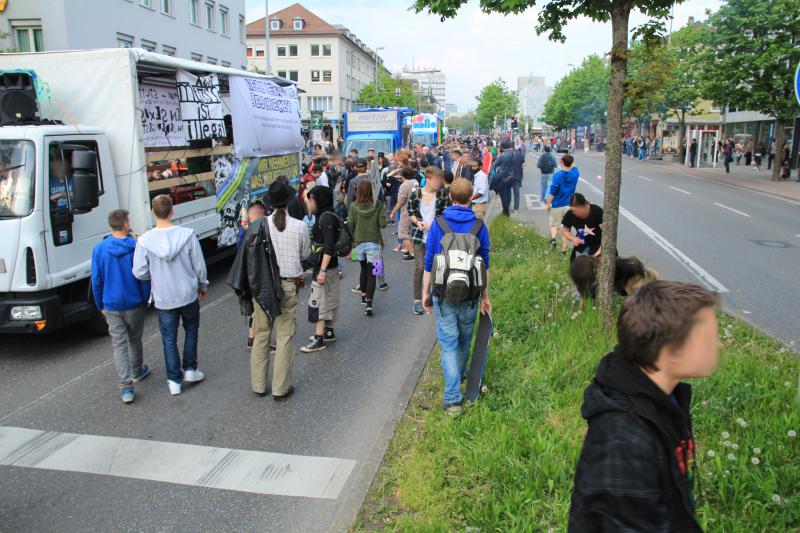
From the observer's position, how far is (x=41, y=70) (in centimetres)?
748

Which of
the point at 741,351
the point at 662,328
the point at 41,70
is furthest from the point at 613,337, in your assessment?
the point at 41,70

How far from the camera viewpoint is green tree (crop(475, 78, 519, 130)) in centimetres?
10825

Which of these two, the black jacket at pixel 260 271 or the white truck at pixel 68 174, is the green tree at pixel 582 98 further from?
the black jacket at pixel 260 271

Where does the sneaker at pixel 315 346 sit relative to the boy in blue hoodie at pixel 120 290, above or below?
below

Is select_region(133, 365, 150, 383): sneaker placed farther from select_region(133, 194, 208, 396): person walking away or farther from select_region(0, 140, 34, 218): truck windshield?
select_region(0, 140, 34, 218): truck windshield

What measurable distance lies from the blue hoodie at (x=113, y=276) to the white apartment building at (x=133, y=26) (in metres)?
16.4

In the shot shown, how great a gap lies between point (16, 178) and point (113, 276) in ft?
6.00

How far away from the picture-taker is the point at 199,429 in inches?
197

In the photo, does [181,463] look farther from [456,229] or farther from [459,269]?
[456,229]

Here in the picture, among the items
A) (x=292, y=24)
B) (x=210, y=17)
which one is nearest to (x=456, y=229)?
(x=210, y=17)

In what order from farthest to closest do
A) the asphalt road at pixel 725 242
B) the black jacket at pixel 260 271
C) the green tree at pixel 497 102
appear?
the green tree at pixel 497 102 → the asphalt road at pixel 725 242 → the black jacket at pixel 260 271

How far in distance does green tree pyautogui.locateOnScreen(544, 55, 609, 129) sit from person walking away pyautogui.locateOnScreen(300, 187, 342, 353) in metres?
59.0

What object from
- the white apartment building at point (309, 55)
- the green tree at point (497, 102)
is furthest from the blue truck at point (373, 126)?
the green tree at point (497, 102)

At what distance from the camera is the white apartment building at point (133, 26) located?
23.4 m
